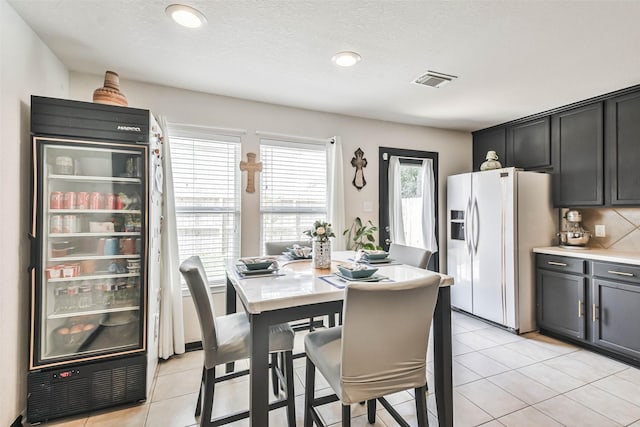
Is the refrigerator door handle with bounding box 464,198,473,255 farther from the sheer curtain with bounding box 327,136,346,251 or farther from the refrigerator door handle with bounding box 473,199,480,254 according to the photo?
the sheer curtain with bounding box 327,136,346,251

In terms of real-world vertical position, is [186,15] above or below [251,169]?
above

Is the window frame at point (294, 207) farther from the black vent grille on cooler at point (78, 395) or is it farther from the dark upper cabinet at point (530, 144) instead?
the dark upper cabinet at point (530, 144)

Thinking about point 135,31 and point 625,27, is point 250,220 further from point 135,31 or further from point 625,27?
point 625,27

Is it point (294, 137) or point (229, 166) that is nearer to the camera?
point (229, 166)

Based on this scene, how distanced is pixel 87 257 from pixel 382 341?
1964mm

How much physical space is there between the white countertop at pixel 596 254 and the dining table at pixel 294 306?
2.02 m

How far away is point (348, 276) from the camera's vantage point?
1715 millimetres

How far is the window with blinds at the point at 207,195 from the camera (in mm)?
2920

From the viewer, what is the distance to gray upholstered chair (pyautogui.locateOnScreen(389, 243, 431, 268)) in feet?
7.59

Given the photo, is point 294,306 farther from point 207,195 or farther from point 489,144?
point 489,144

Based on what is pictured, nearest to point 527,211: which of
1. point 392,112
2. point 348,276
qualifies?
point 392,112

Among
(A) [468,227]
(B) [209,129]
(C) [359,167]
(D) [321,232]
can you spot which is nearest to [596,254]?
(A) [468,227]

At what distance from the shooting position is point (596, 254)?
9.23 ft

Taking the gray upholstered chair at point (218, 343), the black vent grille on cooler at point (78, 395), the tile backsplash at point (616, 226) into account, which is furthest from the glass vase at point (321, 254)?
the tile backsplash at point (616, 226)
